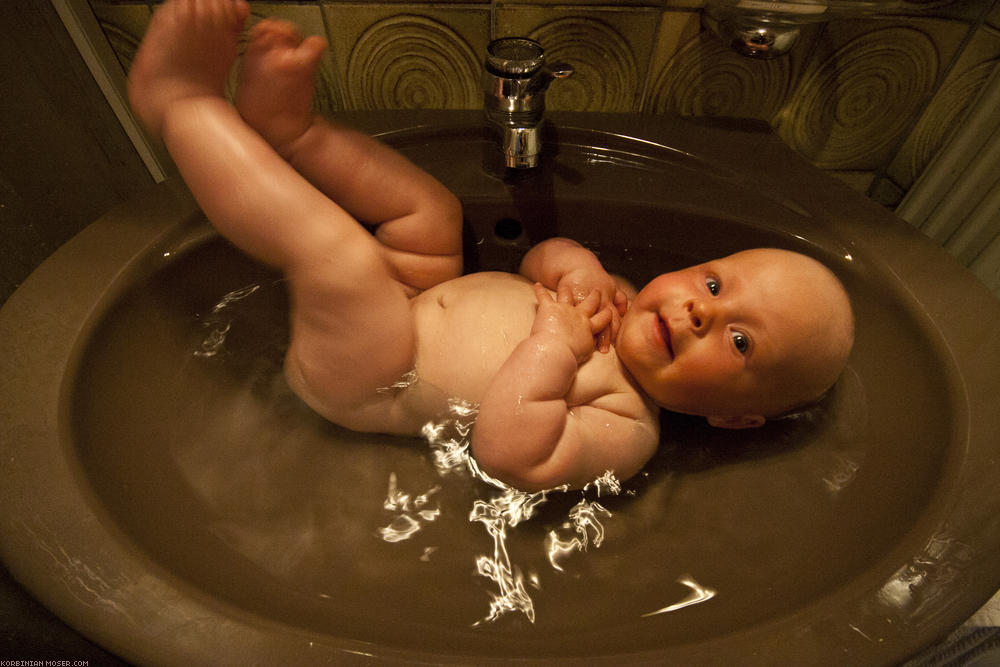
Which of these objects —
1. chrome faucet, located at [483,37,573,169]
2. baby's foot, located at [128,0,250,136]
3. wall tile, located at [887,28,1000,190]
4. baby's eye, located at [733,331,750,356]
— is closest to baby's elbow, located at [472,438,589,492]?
baby's eye, located at [733,331,750,356]

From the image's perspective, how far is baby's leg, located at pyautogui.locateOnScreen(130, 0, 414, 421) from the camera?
525mm

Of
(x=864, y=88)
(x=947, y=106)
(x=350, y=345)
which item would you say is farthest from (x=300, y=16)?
(x=947, y=106)

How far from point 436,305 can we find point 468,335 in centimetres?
6

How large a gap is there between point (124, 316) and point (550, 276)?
1.56 ft

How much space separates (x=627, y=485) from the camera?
→ 688mm

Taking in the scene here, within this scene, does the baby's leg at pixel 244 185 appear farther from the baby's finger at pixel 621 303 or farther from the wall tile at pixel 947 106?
the wall tile at pixel 947 106

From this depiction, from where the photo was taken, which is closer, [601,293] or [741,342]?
[741,342]

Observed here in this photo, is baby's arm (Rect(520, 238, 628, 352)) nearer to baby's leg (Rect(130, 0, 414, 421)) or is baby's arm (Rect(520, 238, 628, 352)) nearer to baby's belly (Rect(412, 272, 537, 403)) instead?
baby's belly (Rect(412, 272, 537, 403))

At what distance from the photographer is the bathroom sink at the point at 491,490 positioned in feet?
1.35

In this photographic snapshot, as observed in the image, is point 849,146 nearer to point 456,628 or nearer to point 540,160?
point 540,160

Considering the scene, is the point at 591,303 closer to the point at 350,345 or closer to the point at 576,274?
the point at 576,274

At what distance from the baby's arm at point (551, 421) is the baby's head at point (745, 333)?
0.07 meters

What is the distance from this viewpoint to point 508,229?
0.76m

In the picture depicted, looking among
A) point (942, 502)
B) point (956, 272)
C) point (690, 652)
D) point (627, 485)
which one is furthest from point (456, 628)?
point (956, 272)
